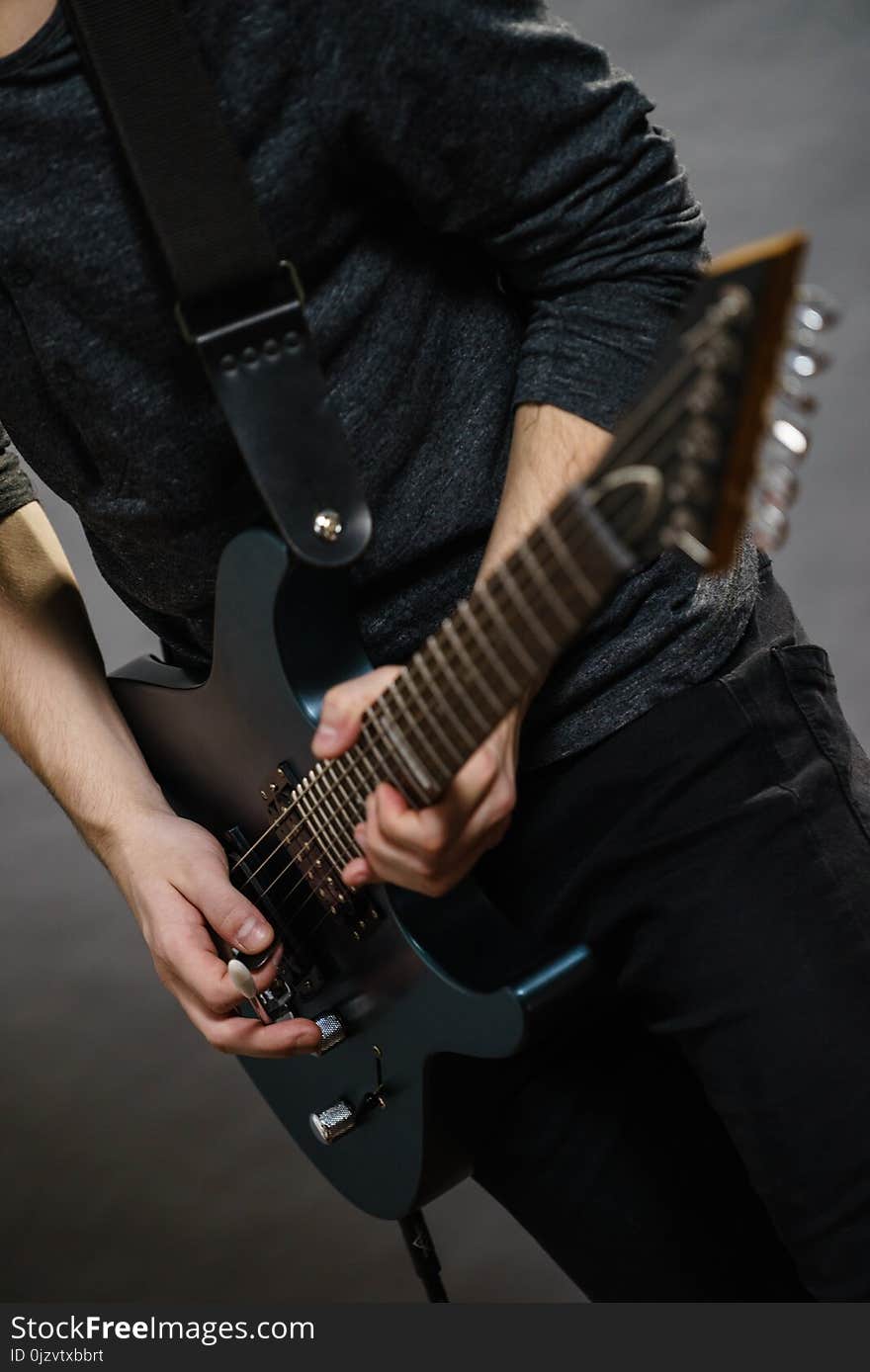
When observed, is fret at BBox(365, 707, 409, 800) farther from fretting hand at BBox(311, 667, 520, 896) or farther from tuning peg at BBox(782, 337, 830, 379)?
tuning peg at BBox(782, 337, 830, 379)

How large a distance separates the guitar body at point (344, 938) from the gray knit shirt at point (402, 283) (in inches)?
3.4

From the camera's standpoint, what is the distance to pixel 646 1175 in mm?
1022

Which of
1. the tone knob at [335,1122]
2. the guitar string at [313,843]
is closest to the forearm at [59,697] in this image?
the guitar string at [313,843]

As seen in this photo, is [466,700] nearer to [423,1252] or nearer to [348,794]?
[348,794]

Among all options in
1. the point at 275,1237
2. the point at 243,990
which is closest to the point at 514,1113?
the point at 243,990

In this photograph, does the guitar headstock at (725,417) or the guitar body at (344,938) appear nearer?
the guitar headstock at (725,417)

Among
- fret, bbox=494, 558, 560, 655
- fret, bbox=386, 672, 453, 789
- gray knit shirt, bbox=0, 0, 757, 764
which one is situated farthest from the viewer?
gray knit shirt, bbox=0, 0, 757, 764

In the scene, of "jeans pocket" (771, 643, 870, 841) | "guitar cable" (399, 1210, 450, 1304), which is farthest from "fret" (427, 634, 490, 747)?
"guitar cable" (399, 1210, 450, 1304)

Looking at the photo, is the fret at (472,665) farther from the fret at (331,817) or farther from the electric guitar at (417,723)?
the fret at (331,817)

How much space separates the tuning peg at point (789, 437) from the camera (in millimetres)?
590

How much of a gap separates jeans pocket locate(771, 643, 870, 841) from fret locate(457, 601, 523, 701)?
34cm

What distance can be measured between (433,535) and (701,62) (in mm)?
1423

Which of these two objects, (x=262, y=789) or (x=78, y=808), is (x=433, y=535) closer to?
(x=262, y=789)

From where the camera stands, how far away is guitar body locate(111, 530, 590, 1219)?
92cm
